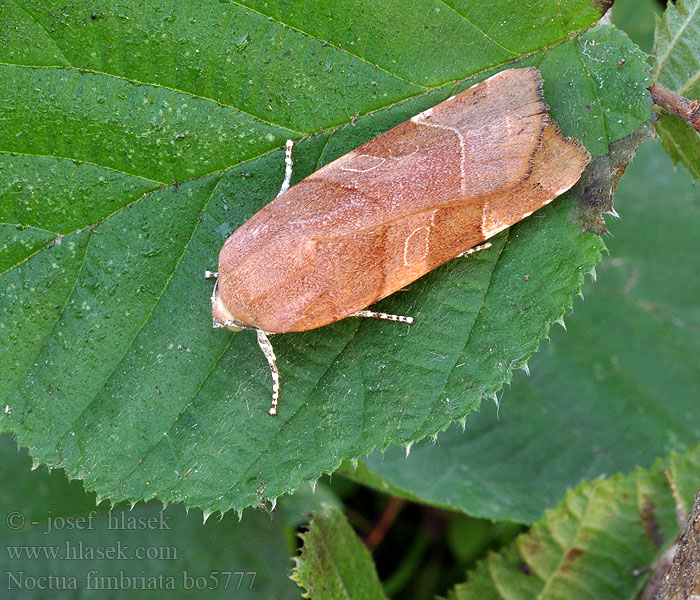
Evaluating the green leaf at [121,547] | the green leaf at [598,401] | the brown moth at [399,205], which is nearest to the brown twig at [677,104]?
the brown moth at [399,205]

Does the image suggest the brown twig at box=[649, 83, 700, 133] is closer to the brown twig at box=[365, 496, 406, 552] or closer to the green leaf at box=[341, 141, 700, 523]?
the green leaf at box=[341, 141, 700, 523]

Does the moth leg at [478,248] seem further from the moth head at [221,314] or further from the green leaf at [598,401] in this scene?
the green leaf at [598,401]

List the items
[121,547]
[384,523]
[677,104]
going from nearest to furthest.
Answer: [677,104] → [121,547] → [384,523]

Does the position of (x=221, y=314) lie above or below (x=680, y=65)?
below

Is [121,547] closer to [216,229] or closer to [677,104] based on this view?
[216,229]

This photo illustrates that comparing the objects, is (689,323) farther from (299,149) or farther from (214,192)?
(214,192)

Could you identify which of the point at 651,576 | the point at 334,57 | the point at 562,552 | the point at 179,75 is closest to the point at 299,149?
the point at 334,57

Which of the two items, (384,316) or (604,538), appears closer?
(384,316)

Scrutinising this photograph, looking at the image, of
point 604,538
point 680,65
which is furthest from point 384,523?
point 680,65
